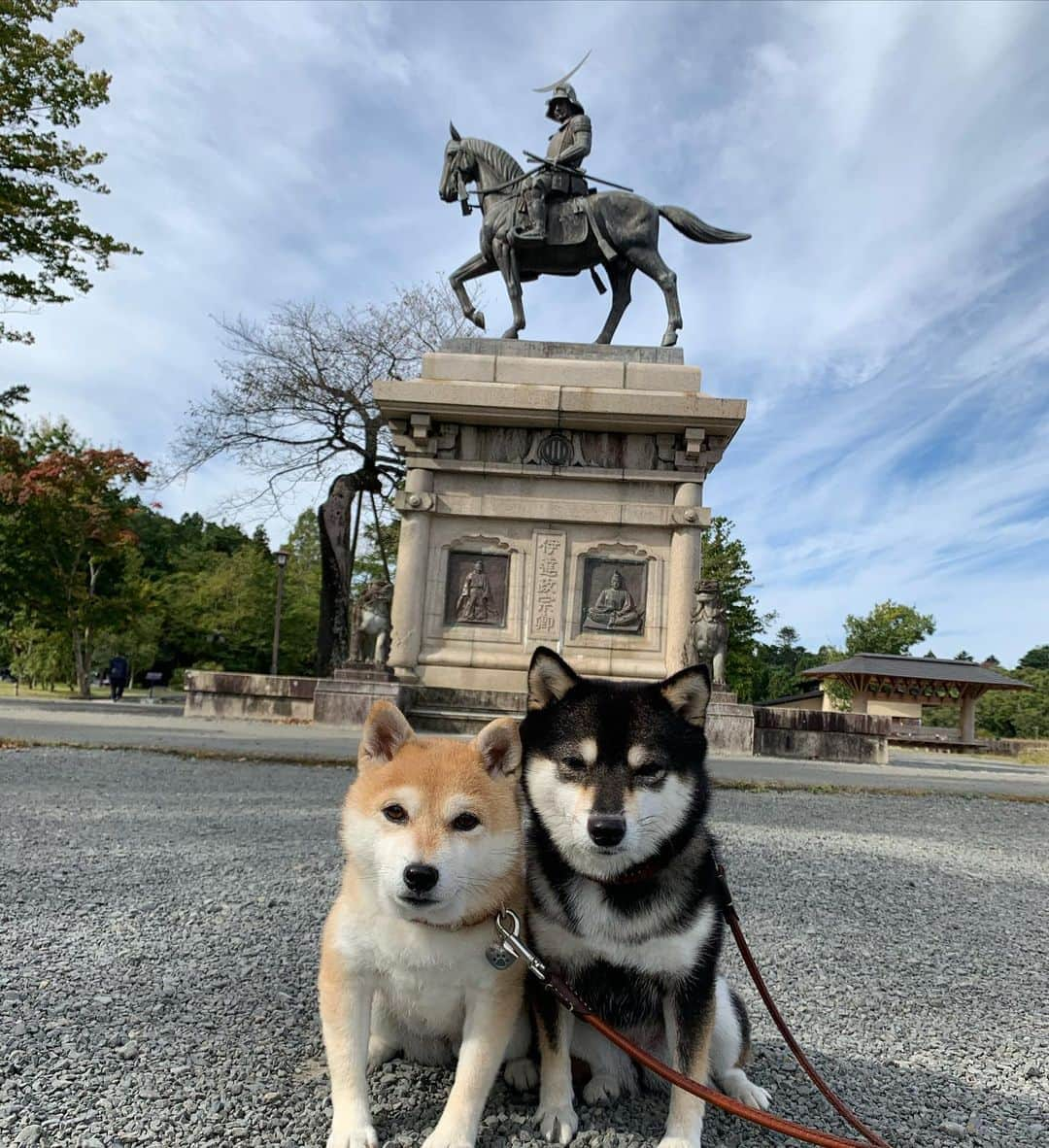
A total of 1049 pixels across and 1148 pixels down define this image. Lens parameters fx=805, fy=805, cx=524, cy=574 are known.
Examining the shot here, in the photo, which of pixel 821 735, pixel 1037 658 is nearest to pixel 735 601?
pixel 821 735

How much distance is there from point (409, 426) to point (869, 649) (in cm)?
5066

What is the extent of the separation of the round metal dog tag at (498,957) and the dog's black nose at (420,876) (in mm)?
268

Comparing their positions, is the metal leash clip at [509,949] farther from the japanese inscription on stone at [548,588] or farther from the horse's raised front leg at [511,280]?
the horse's raised front leg at [511,280]

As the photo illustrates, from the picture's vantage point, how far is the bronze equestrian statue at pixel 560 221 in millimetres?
14383

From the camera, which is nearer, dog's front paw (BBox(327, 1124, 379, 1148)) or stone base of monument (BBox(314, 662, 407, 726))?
dog's front paw (BBox(327, 1124, 379, 1148))

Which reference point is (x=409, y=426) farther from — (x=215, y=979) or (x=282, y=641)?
(x=282, y=641)

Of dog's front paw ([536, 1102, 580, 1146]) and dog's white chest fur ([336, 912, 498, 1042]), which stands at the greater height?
dog's white chest fur ([336, 912, 498, 1042])

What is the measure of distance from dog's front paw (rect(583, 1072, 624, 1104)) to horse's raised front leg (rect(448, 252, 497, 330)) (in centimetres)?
1429

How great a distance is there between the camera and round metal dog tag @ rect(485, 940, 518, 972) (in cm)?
200

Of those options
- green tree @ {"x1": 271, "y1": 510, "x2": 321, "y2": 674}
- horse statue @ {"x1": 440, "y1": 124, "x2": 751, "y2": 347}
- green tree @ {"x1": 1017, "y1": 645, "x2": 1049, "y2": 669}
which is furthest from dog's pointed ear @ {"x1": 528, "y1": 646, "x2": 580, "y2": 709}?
green tree @ {"x1": 1017, "y1": 645, "x2": 1049, "y2": 669}

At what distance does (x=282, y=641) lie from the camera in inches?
1684

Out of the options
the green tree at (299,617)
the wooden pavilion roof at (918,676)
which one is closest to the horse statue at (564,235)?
the wooden pavilion roof at (918,676)

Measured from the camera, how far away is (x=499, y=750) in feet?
6.95

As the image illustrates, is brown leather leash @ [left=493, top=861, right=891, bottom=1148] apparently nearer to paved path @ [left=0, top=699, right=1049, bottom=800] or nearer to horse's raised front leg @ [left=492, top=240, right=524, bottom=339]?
paved path @ [left=0, top=699, right=1049, bottom=800]
